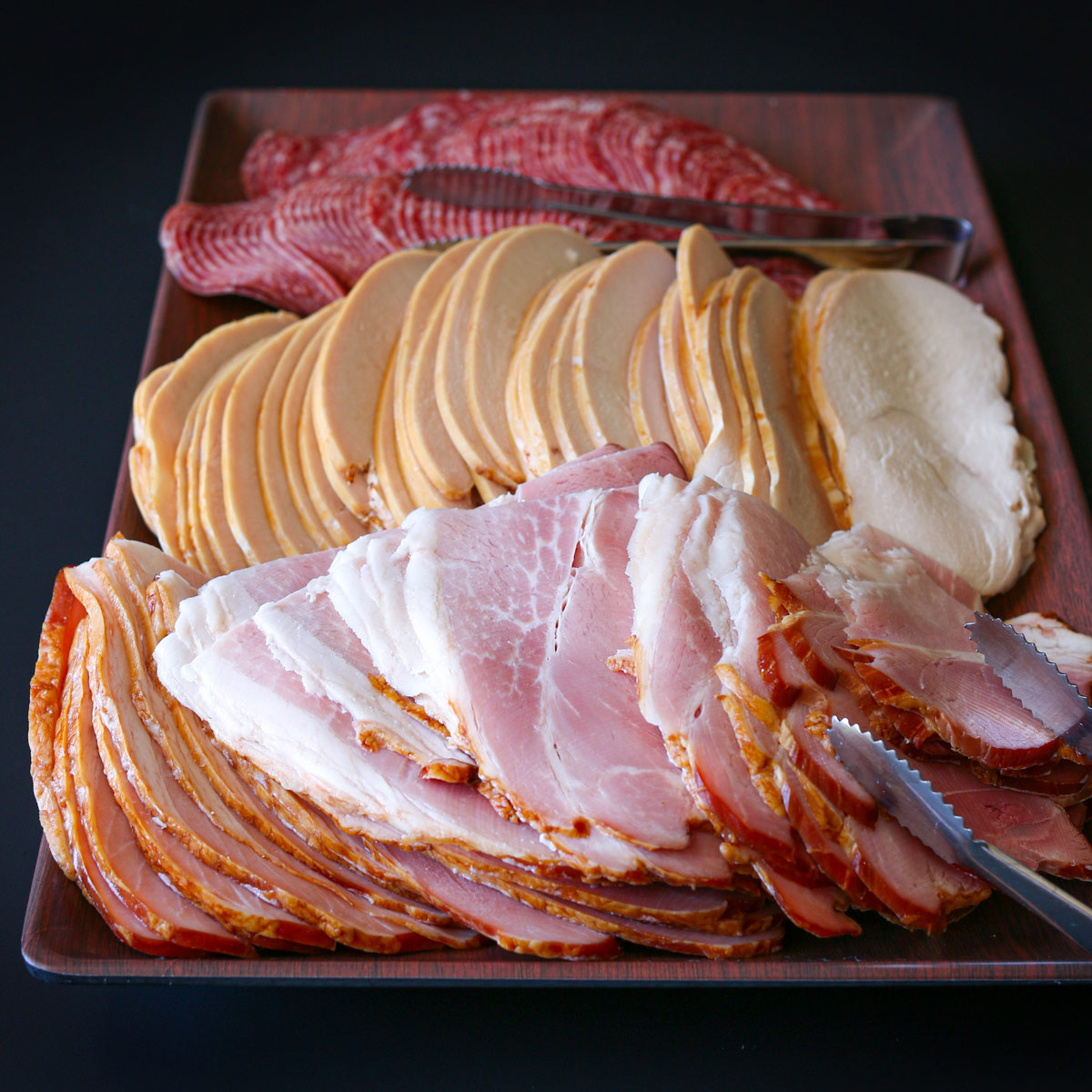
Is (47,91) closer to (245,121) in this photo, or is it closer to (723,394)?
(245,121)

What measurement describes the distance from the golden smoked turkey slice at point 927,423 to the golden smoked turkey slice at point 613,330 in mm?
527

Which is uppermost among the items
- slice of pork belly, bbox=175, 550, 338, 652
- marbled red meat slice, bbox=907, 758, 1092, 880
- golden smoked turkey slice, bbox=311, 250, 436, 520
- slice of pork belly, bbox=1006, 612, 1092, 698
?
golden smoked turkey slice, bbox=311, 250, 436, 520

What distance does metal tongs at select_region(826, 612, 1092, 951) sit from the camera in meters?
2.16

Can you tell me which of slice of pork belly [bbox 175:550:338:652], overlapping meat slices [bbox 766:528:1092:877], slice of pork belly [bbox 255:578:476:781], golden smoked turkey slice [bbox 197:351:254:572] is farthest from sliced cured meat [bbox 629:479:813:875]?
golden smoked turkey slice [bbox 197:351:254:572]

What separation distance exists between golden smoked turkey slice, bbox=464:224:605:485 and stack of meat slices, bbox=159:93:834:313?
0.50 meters

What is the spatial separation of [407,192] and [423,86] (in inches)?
58.5

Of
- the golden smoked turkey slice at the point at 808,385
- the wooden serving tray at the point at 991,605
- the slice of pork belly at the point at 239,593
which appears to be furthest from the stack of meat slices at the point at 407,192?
the slice of pork belly at the point at 239,593

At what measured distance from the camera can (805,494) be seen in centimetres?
324

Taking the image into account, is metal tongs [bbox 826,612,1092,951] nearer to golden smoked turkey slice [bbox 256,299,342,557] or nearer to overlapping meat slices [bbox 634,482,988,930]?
overlapping meat slices [bbox 634,482,988,930]

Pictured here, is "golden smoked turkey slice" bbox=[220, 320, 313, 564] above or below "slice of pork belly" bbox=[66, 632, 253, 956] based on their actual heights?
above

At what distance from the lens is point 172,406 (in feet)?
11.2

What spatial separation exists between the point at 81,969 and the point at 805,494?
6.79ft

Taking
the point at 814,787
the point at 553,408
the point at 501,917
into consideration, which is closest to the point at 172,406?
the point at 553,408

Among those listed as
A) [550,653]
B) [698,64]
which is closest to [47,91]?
[698,64]
